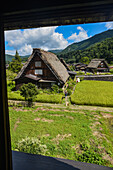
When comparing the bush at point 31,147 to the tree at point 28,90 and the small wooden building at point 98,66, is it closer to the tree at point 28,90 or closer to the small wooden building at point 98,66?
the tree at point 28,90

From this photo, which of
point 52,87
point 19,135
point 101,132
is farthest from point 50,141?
point 52,87

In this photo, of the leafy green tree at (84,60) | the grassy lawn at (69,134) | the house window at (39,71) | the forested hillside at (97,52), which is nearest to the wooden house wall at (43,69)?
the house window at (39,71)

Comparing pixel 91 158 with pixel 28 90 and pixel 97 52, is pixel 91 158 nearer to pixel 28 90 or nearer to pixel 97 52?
pixel 28 90

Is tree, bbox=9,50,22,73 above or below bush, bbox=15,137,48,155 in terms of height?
above

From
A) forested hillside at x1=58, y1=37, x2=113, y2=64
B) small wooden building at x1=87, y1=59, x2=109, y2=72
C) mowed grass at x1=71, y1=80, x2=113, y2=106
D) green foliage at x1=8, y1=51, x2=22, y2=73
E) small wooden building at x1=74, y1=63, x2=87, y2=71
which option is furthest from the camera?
green foliage at x1=8, y1=51, x2=22, y2=73

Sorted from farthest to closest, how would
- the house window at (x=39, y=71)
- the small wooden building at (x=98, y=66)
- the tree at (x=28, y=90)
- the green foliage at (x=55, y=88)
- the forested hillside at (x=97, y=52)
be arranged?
the house window at (x=39, y=71), the green foliage at (x=55, y=88), the small wooden building at (x=98, y=66), the tree at (x=28, y=90), the forested hillside at (x=97, y=52)

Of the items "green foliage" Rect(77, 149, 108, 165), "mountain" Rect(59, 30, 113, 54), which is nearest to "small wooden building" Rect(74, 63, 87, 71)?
"mountain" Rect(59, 30, 113, 54)

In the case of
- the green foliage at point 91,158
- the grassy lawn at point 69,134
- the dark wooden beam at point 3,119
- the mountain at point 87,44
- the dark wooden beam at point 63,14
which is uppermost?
the mountain at point 87,44

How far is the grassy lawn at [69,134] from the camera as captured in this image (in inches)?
52.2

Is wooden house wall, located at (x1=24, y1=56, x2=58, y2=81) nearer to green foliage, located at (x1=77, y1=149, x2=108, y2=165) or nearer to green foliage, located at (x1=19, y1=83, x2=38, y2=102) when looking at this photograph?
green foliage, located at (x1=19, y1=83, x2=38, y2=102)

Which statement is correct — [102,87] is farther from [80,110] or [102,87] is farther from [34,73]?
[34,73]

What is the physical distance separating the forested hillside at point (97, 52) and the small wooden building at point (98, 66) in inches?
14.1

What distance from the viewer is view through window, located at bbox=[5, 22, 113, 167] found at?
135 centimetres

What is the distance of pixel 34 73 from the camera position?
4.11 metres
